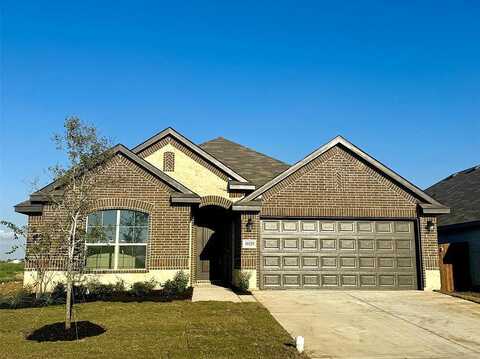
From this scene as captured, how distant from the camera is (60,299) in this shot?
12734mm

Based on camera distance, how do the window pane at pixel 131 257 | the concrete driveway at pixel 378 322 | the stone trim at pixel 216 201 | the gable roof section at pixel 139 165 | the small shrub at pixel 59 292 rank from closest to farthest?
the concrete driveway at pixel 378 322
the small shrub at pixel 59 292
the gable roof section at pixel 139 165
the window pane at pixel 131 257
the stone trim at pixel 216 201

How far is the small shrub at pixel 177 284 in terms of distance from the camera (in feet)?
45.5

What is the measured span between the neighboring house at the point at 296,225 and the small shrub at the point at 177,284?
26cm

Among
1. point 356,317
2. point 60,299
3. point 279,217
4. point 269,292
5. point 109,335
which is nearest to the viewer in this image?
point 109,335

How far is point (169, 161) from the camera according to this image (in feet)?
58.7

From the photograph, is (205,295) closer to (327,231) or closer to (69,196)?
(327,231)

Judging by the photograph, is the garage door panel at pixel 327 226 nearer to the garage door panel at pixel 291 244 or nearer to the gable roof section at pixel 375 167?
the garage door panel at pixel 291 244

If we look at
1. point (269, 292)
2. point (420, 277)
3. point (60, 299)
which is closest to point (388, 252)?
point (420, 277)

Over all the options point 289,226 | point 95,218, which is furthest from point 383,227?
point 95,218

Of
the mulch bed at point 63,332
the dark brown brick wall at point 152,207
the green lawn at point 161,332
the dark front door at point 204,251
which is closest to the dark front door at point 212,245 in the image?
the dark front door at point 204,251

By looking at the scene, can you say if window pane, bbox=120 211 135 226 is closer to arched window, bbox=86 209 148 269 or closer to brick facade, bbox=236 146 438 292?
arched window, bbox=86 209 148 269

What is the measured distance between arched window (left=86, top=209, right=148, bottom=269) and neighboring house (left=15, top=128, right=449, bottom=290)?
34 millimetres

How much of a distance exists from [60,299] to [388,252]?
11224 millimetres

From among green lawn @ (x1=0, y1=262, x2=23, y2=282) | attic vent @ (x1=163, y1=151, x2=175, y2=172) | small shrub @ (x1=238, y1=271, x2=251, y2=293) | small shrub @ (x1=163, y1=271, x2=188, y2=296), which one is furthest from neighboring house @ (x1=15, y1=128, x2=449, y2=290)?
green lawn @ (x1=0, y1=262, x2=23, y2=282)
